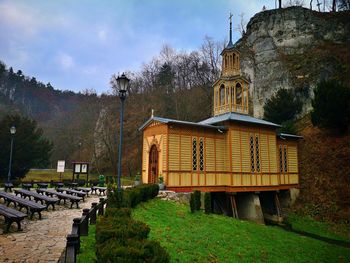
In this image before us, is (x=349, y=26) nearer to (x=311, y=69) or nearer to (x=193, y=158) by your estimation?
(x=311, y=69)

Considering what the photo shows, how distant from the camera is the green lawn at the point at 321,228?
53.4 feet

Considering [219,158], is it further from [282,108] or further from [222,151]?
[282,108]

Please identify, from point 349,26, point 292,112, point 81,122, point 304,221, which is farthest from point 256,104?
point 81,122

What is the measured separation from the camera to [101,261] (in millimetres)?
3609

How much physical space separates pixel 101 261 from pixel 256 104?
121 ft

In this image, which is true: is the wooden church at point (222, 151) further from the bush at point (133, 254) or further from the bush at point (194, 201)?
the bush at point (133, 254)

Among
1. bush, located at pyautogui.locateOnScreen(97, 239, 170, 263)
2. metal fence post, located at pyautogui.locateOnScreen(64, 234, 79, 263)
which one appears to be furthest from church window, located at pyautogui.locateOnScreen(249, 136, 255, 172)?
metal fence post, located at pyautogui.locateOnScreen(64, 234, 79, 263)

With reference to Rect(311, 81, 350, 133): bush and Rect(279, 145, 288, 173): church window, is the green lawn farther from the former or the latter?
Rect(311, 81, 350, 133): bush

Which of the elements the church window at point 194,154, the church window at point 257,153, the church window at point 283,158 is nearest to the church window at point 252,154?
the church window at point 257,153

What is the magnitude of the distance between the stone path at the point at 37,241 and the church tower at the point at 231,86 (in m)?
15.0

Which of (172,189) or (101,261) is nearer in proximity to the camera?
(101,261)

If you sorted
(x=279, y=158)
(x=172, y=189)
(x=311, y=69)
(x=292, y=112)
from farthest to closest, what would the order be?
(x=311, y=69), (x=292, y=112), (x=279, y=158), (x=172, y=189)

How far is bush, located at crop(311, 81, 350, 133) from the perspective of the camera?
72.8ft

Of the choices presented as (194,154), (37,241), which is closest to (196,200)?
(194,154)
